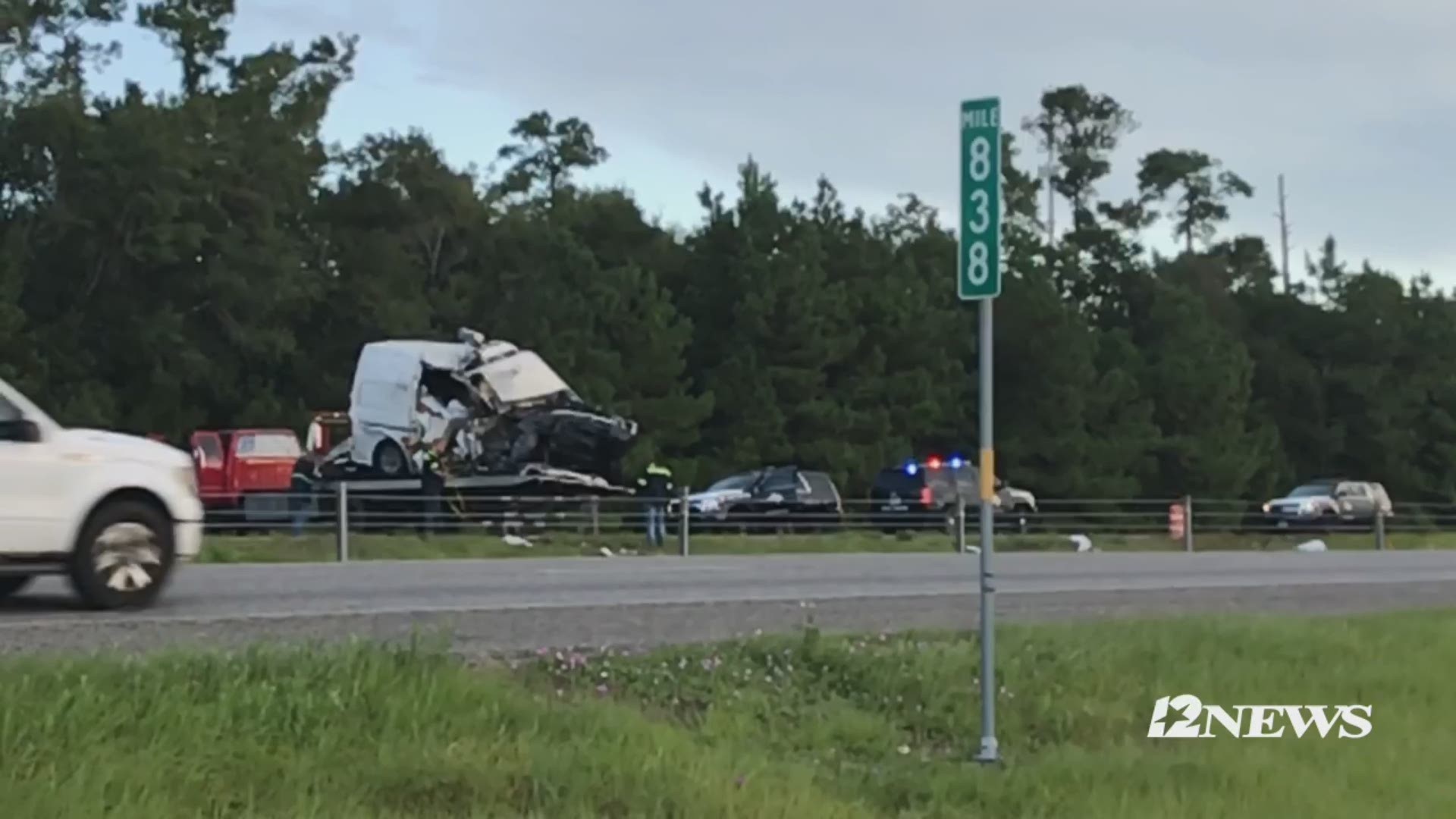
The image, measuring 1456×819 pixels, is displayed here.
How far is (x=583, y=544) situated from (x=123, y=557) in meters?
18.4

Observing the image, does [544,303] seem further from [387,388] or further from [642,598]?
[642,598]

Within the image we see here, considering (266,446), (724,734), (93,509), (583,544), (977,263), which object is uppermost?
(977,263)

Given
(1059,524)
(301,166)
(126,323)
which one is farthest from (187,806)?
(301,166)

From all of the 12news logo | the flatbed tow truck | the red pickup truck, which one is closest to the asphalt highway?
the 12news logo

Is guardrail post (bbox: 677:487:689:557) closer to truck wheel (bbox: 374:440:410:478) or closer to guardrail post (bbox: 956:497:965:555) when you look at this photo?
guardrail post (bbox: 956:497:965:555)

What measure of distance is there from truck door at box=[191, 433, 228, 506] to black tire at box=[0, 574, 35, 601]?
25969 millimetres

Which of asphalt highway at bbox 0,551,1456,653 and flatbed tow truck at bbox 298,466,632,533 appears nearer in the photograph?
asphalt highway at bbox 0,551,1456,653

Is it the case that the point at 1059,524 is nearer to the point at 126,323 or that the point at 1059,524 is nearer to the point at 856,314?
the point at 856,314

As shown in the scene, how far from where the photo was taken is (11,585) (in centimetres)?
1304

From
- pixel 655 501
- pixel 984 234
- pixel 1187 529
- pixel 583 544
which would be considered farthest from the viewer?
pixel 1187 529

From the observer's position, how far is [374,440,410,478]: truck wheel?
35.1 meters

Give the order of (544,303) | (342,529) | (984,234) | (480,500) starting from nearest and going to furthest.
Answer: (984,234), (342,529), (480,500), (544,303)

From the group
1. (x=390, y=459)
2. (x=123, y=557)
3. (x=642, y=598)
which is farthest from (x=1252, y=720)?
(x=390, y=459)

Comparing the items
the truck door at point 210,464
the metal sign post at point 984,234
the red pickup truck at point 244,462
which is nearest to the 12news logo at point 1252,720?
the metal sign post at point 984,234
